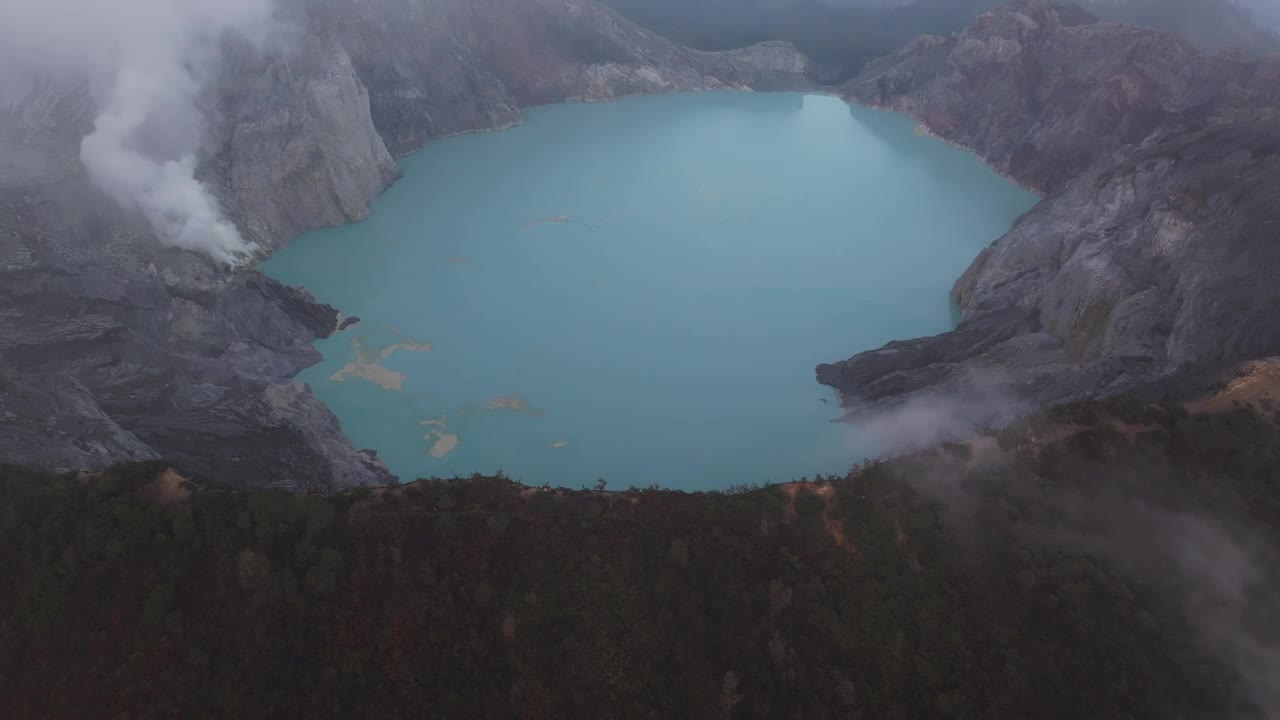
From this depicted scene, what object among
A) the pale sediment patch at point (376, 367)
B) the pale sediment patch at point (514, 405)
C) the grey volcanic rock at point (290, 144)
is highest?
the grey volcanic rock at point (290, 144)

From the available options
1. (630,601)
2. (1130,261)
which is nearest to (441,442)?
(630,601)

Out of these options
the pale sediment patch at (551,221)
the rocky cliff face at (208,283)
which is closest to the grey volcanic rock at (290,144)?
the rocky cliff face at (208,283)

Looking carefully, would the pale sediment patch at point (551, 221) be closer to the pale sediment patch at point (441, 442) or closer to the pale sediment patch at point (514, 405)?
the pale sediment patch at point (514, 405)

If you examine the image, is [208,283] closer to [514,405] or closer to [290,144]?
[290,144]

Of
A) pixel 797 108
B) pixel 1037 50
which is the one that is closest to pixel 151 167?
pixel 797 108

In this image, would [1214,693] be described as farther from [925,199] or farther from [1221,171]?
[925,199]

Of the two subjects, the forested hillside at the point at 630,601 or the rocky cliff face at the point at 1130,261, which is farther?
the rocky cliff face at the point at 1130,261

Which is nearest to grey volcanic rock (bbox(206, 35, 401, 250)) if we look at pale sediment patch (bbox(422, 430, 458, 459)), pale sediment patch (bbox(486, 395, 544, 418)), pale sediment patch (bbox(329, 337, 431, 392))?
pale sediment patch (bbox(329, 337, 431, 392))
